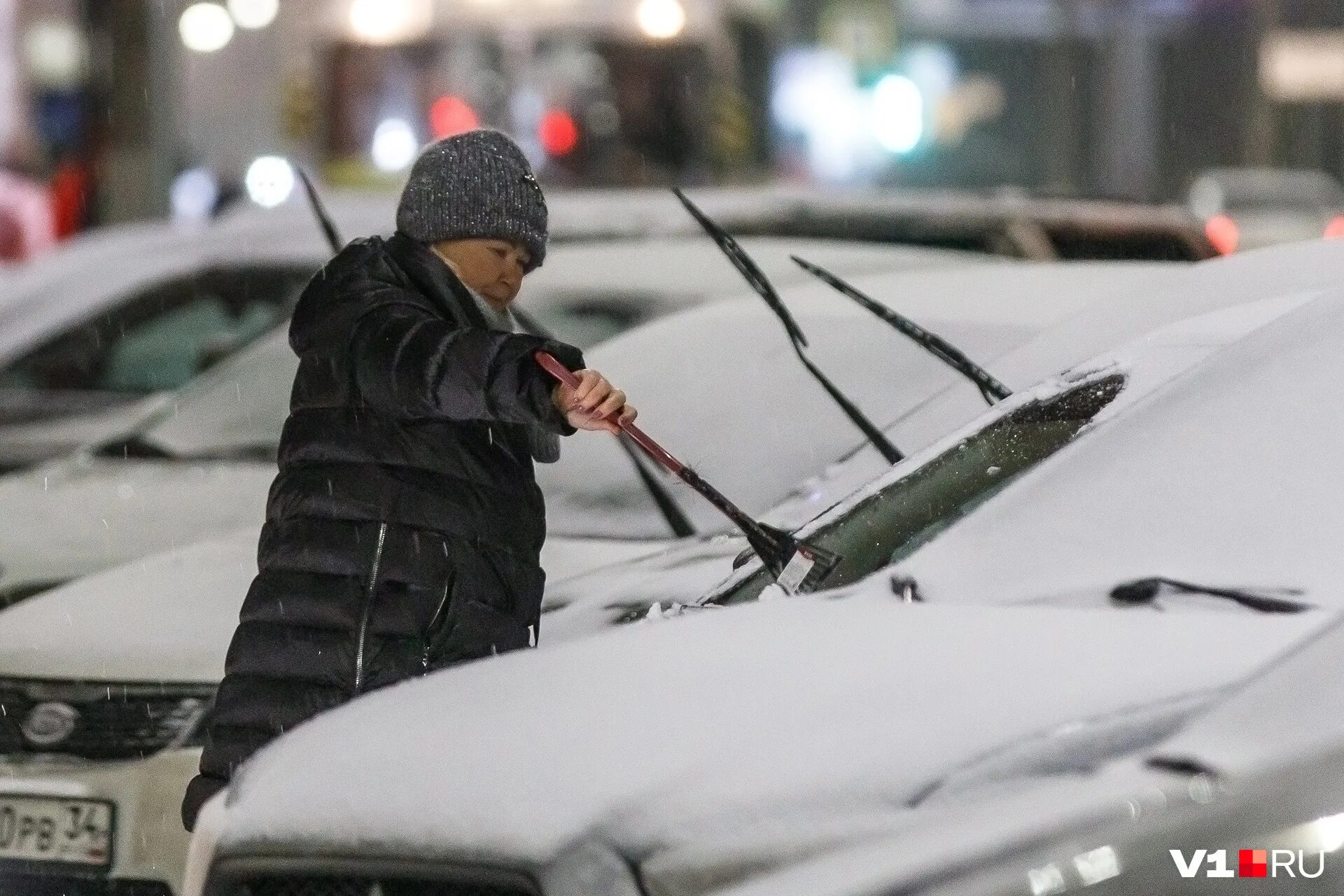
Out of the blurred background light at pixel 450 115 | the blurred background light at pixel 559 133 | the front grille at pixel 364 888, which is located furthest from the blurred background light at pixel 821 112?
the front grille at pixel 364 888

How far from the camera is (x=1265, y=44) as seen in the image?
37.3 metres

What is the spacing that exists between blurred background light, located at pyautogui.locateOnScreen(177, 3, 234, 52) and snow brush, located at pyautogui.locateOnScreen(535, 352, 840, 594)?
2404 centimetres

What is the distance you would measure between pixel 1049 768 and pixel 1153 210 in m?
5.66

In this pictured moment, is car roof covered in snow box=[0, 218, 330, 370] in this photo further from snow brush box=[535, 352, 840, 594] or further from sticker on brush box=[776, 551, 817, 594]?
sticker on brush box=[776, 551, 817, 594]

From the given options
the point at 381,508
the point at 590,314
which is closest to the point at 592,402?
the point at 381,508

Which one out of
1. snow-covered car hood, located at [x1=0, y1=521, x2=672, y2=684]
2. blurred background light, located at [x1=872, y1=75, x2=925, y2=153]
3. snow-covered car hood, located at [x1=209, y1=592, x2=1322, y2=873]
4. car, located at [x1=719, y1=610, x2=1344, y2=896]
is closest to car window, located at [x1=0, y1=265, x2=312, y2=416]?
snow-covered car hood, located at [x1=0, y1=521, x2=672, y2=684]

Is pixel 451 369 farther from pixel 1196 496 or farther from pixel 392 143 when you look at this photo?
pixel 392 143

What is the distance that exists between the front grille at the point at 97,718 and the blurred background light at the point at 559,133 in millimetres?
15419

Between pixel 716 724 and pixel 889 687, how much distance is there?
189 mm

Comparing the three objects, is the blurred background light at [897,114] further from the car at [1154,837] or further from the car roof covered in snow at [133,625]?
the car at [1154,837]

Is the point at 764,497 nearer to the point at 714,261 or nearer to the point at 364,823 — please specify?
the point at 714,261

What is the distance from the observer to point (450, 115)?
20531 millimetres

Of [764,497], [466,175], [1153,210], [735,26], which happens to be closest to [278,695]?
[466,175]

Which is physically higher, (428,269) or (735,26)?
(735,26)
